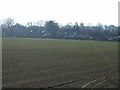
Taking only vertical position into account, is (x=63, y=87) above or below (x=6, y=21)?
below

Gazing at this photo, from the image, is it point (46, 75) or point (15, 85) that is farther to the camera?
point (46, 75)

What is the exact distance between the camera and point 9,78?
1605 centimetres

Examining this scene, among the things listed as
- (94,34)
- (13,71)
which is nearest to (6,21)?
(94,34)

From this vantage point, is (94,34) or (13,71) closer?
(13,71)

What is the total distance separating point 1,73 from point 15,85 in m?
4.21

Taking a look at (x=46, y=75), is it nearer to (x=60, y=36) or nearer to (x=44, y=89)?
(x=44, y=89)

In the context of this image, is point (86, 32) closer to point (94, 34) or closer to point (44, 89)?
point (94, 34)

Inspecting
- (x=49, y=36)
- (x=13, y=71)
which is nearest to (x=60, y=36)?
(x=49, y=36)

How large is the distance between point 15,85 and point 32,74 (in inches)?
153

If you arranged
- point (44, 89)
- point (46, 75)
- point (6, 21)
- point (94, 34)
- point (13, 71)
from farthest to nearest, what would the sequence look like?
point (6, 21), point (94, 34), point (13, 71), point (46, 75), point (44, 89)

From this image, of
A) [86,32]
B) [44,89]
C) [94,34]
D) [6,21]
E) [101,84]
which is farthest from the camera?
[6,21]

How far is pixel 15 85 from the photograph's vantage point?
13.9 metres

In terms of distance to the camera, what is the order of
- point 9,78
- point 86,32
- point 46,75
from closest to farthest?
point 9,78
point 46,75
point 86,32

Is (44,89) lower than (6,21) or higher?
lower
